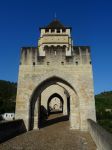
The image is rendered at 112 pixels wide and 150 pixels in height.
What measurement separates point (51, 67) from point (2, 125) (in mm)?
5342

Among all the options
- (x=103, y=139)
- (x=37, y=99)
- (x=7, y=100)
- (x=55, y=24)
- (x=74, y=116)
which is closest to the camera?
(x=103, y=139)

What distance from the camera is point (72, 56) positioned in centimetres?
1205

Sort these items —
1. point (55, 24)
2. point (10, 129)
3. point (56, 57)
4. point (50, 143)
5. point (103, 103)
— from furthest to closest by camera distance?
point (103, 103) → point (55, 24) → point (56, 57) → point (10, 129) → point (50, 143)

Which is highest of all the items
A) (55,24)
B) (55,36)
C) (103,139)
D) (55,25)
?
(55,24)

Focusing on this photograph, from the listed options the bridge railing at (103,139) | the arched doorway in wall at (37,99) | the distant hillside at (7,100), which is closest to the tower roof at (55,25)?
the distant hillside at (7,100)

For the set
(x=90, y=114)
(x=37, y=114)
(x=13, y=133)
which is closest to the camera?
(x=13, y=133)

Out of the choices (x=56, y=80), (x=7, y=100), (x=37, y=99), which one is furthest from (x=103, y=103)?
(x=37, y=99)

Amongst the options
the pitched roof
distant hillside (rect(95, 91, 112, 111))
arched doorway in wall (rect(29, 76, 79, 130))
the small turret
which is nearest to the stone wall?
arched doorway in wall (rect(29, 76, 79, 130))

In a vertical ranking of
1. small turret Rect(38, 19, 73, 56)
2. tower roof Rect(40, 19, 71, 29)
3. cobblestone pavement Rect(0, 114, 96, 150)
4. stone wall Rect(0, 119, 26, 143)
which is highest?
tower roof Rect(40, 19, 71, 29)

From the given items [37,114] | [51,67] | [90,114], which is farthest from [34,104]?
[90,114]

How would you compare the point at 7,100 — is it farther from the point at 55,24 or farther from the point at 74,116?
the point at 74,116

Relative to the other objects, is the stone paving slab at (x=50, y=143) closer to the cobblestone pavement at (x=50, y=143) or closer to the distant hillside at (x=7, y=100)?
the cobblestone pavement at (x=50, y=143)

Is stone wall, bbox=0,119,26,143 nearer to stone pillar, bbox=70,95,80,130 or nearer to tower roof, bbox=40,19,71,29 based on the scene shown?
stone pillar, bbox=70,95,80,130

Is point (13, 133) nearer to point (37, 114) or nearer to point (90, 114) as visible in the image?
point (37, 114)
